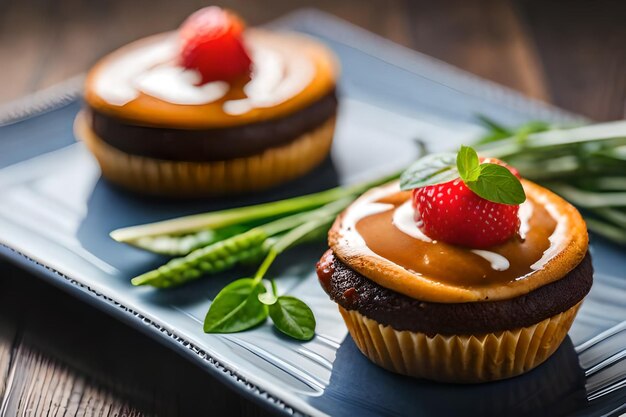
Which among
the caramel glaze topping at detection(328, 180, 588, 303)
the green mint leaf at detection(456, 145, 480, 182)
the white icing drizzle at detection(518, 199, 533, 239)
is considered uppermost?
the green mint leaf at detection(456, 145, 480, 182)

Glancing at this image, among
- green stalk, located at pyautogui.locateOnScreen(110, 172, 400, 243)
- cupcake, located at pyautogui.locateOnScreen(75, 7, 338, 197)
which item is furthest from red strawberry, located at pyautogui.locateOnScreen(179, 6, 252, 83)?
green stalk, located at pyautogui.locateOnScreen(110, 172, 400, 243)

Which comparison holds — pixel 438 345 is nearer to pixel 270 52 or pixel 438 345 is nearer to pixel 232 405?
pixel 232 405

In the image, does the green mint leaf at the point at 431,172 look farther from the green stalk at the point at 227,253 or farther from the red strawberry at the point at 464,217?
the green stalk at the point at 227,253

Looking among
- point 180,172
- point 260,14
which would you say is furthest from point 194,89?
point 260,14

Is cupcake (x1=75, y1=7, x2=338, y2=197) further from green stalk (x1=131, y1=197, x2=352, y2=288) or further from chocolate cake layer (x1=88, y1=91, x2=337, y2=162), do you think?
green stalk (x1=131, y1=197, x2=352, y2=288)

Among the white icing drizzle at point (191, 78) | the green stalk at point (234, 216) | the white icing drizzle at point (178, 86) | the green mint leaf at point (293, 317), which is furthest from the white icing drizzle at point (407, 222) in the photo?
the white icing drizzle at point (178, 86)
